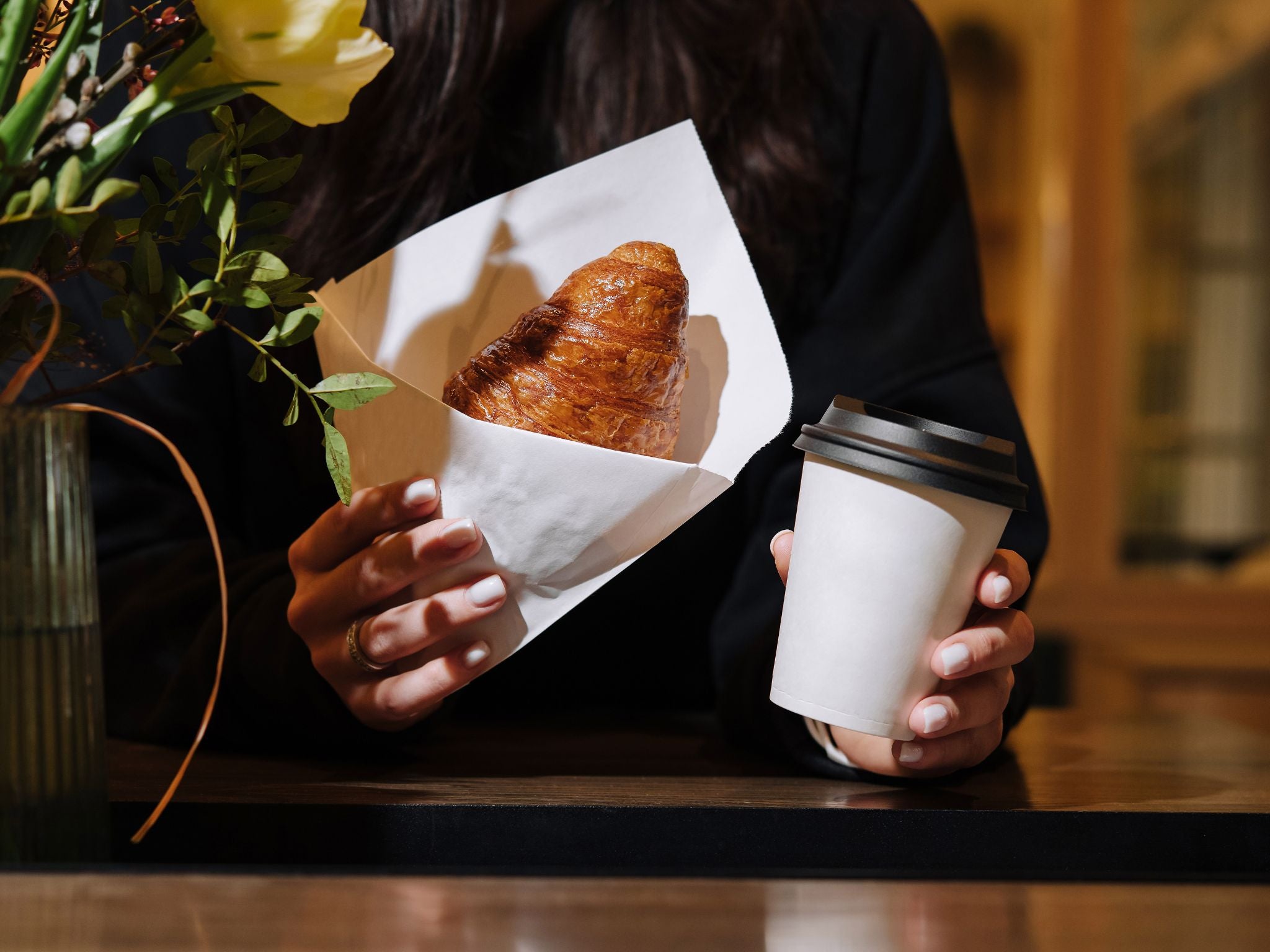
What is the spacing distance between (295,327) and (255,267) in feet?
0.10

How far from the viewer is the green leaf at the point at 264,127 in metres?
0.48

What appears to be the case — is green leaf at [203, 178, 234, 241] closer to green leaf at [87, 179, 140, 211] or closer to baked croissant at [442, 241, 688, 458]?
green leaf at [87, 179, 140, 211]

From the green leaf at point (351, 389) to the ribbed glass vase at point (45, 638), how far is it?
0.32 feet

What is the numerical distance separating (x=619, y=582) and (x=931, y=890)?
2.10 ft

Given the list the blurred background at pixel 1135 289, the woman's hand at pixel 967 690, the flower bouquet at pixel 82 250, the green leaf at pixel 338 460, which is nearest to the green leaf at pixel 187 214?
the flower bouquet at pixel 82 250

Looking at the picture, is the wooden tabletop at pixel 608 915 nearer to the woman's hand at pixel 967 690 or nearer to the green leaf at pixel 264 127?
the woman's hand at pixel 967 690

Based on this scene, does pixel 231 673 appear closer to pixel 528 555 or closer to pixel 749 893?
pixel 528 555

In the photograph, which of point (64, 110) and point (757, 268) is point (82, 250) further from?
point (757, 268)

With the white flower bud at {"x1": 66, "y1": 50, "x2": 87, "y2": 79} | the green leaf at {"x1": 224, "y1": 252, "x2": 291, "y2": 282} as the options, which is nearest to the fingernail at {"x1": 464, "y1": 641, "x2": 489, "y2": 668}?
the green leaf at {"x1": 224, "y1": 252, "x2": 291, "y2": 282}

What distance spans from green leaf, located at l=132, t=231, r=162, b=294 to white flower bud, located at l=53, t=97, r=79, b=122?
58 millimetres

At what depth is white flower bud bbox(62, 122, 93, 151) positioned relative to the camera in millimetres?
416

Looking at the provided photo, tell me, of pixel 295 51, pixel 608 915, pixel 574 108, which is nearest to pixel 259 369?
pixel 295 51

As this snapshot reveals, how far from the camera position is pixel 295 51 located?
16.6 inches

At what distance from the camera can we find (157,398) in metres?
0.89
